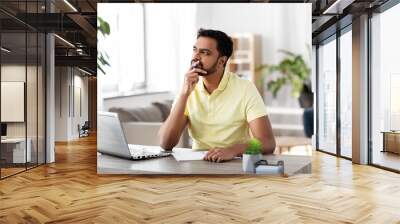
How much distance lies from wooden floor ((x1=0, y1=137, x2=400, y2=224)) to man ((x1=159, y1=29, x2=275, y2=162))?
0.47 m

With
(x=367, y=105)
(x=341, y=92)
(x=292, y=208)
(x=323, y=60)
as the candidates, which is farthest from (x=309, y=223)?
(x=323, y=60)

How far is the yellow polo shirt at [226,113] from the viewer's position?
5625 millimetres

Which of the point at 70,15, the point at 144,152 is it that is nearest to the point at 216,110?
the point at 144,152

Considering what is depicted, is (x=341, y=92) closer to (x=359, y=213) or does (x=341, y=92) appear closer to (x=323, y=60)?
(x=323, y=60)

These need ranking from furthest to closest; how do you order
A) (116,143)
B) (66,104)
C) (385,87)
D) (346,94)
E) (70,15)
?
(66,104)
(346,94)
(70,15)
(385,87)
(116,143)

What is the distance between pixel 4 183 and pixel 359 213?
414cm

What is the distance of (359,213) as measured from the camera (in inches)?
150

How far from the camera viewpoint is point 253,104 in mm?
5633

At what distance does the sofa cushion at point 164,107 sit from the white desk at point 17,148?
204cm

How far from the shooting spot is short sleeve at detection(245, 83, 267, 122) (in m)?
5.63

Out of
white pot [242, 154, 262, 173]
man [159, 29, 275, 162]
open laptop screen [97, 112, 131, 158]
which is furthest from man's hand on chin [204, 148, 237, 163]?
open laptop screen [97, 112, 131, 158]

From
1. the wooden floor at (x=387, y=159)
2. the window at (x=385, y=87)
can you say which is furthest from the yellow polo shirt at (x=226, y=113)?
the wooden floor at (x=387, y=159)

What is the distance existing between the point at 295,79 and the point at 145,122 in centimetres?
198

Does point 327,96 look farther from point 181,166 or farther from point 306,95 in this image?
point 181,166
